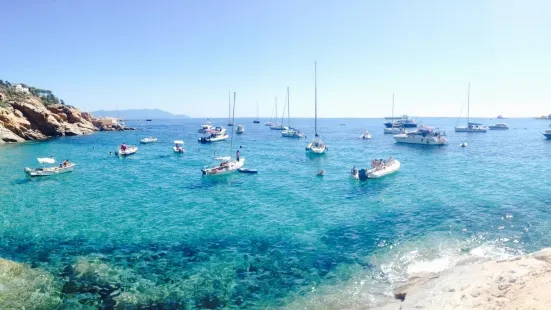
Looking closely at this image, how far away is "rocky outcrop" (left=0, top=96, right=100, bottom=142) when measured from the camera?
83.4 metres

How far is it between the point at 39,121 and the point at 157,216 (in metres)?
89.0

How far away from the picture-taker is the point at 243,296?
645 inches

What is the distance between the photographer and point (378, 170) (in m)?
44.9

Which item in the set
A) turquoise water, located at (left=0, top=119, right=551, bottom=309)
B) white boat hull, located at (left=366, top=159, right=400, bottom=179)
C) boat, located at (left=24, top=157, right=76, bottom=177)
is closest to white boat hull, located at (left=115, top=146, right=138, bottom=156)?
boat, located at (left=24, top=157, right=76, bottom=177)

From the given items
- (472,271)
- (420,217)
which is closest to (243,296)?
(472,271)

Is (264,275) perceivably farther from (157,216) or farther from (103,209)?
(103,209)

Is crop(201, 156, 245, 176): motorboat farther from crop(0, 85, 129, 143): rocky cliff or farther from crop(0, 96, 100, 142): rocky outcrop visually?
crop(0, 96, 100, 142): rocky outcrop

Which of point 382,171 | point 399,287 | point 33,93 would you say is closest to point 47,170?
point 382,171

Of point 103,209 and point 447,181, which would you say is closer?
point 103,209

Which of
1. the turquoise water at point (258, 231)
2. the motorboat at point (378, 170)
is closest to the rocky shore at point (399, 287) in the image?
the turquoise water at point (258, 231)

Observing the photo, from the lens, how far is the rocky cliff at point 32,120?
83.7m

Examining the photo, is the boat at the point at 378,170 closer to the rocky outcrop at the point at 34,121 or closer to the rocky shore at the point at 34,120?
→ the rocky shore at the point at 34,120

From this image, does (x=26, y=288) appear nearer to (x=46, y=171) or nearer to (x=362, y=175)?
(x=46, y=171)

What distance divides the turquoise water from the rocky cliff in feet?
160
